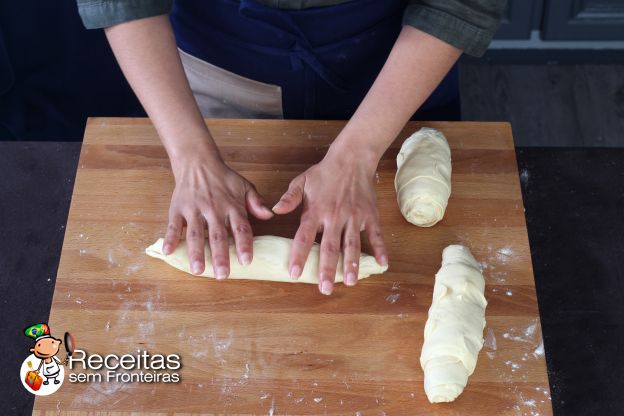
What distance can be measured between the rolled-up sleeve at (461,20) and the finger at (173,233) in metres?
0.62

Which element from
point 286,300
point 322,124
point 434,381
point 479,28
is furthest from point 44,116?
point 434,381

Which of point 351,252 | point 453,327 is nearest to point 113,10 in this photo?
point 351,252

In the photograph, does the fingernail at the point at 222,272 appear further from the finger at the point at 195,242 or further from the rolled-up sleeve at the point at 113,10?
the rolled-up sleeve at the point at 113,10

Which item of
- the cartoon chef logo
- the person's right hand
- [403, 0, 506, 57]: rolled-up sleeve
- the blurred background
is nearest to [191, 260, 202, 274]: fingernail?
the person's right hand

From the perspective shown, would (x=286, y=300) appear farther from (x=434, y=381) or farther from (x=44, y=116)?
(x=44, y=116)

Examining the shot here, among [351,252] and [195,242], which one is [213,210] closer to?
[195,242]

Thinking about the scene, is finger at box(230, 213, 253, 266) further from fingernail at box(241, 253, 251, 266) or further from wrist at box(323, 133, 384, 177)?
wrist at box(323, 133, 384, 177)

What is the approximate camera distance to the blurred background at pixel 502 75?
7.41 ft

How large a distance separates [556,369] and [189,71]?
1.10 metres

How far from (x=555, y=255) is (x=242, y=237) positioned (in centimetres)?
70

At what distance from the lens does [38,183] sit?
1.67m

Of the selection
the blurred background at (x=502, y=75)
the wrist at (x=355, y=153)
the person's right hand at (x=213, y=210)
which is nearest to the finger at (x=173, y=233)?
the person's right hand at (x=213, y=210)

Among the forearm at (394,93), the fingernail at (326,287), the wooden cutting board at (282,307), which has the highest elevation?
the forearm at (394,93)

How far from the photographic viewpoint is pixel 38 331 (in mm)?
1372
